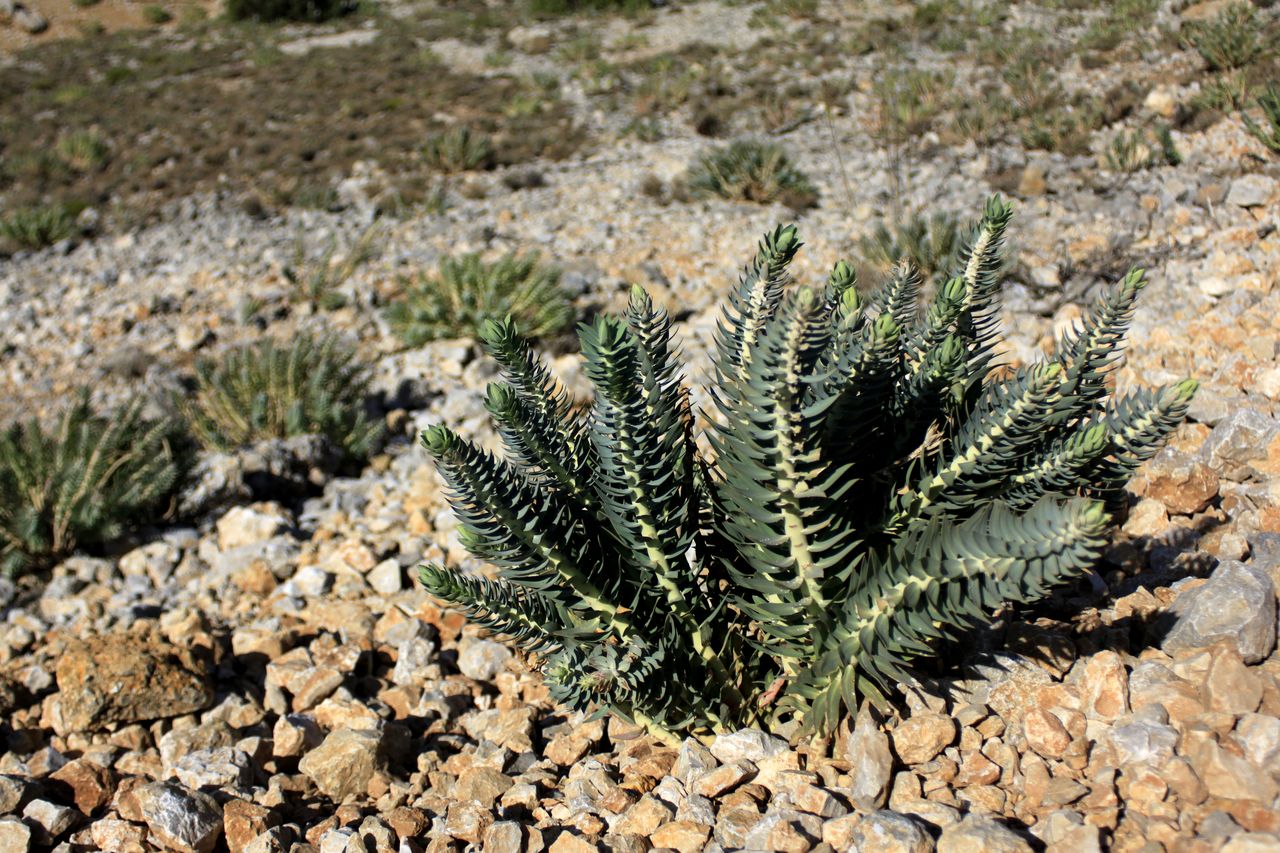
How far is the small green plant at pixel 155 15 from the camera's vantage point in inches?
1173

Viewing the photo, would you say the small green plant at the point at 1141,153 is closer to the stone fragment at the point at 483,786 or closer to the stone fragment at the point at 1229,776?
the stone fragment at the point at 1229,776

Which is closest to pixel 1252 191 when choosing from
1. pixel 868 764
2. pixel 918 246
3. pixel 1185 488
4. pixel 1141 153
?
pixel 1141 153

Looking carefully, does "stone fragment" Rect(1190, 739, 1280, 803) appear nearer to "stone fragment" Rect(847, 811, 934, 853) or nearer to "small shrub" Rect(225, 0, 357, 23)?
"stone fragment" Rect(847, 811, 934, 853)

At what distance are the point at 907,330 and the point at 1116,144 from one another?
5.55 m

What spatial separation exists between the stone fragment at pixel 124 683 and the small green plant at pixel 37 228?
8395mm

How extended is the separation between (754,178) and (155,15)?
93.8 feet

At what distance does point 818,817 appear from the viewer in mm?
2125

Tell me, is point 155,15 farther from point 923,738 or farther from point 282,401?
point 923,738

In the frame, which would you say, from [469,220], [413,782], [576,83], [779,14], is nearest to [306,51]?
[576,83]

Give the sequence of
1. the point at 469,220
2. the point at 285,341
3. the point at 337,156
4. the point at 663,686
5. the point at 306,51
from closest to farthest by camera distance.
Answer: the point at 663,686 → the point at 285,341 → the point at 469,220 → the point at 337,156 → the point at 306,51

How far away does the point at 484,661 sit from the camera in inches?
134

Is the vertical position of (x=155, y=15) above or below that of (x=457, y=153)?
below

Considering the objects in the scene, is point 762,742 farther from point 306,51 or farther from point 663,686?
point 306,51

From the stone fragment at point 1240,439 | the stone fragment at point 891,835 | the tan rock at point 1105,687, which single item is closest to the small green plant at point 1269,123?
the stone fragment at point 1240,439
